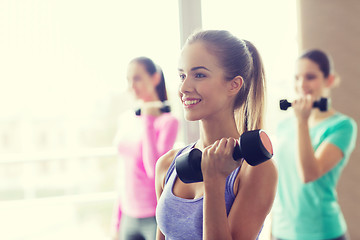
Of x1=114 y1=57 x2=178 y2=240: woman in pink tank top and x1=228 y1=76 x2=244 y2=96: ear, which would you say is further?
x1=114 y1=57 x2=178 y2=240: woman in pink tank top

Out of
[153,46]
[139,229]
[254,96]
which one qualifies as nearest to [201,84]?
[254,96]

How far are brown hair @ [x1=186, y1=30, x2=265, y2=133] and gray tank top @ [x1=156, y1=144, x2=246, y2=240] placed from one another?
0.19 meters

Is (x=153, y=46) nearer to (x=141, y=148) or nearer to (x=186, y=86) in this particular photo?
(x=141, y=148)

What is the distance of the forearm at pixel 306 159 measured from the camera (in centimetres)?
142

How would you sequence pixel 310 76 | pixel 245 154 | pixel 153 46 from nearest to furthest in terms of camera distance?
pixel 245 154
pixel 310 76
pixel 153 46

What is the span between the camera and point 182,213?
0.81m

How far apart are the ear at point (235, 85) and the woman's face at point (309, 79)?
91cm

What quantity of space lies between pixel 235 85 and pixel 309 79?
3.18ft

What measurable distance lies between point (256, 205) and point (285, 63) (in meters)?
1.40

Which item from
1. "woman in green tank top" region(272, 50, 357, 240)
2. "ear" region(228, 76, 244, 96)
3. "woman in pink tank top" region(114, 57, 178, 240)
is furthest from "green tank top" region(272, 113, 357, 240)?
"ear" region(228, 76, 244, 96)

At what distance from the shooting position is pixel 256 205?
2.42ft

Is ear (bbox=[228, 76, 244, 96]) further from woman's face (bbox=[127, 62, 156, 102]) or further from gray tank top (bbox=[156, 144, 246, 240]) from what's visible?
woman's face (bbox=[127, 62, 156, 102])

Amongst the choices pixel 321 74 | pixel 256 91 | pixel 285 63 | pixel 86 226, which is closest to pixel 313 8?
pixel 285 63

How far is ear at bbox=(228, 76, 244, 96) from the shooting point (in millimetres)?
844
